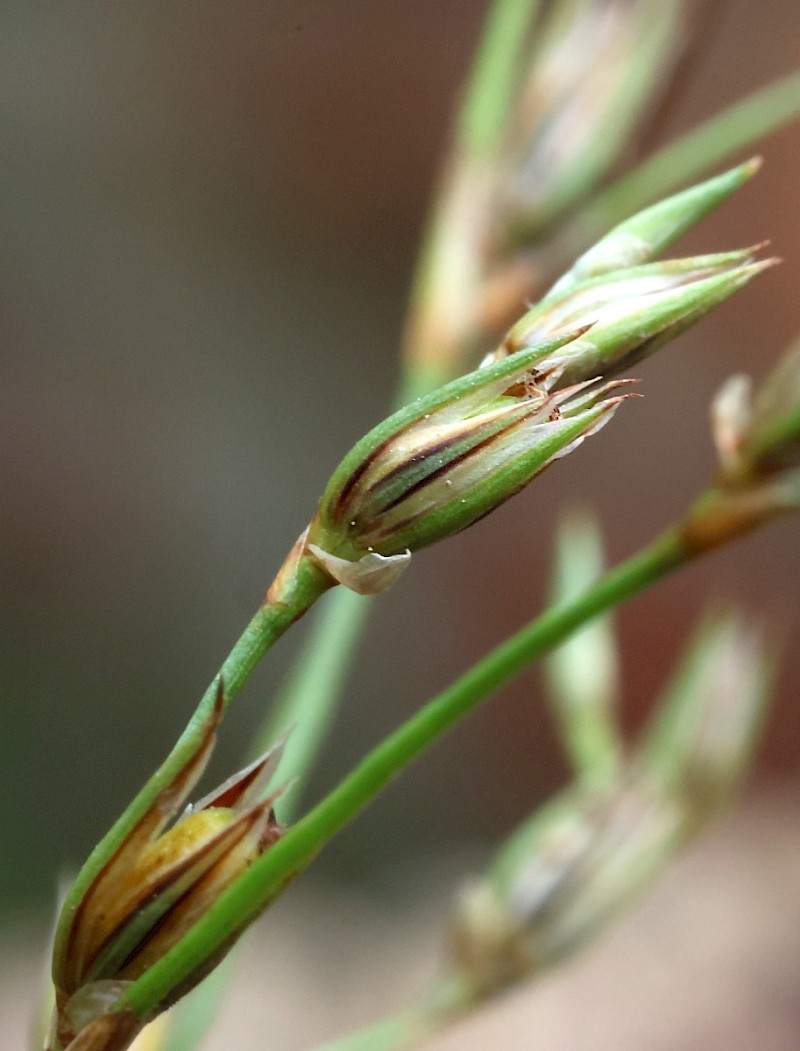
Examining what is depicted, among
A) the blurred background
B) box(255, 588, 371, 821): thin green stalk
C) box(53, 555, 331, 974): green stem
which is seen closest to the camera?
box(53, 555, 331, 974): green stem

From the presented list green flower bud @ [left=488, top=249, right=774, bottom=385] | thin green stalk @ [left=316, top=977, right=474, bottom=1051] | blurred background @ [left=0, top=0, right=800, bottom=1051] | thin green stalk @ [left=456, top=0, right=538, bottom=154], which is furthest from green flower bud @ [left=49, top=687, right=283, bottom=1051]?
blurred background @ [left=0, top=0, right=800, bottom=1051]

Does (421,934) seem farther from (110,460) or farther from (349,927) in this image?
(110,460)

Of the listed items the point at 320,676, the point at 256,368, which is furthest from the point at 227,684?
the point at 256,368

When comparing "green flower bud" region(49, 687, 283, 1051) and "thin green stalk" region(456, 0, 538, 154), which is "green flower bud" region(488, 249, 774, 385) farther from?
"thin green stalk" region(456, 0, 538, 154)

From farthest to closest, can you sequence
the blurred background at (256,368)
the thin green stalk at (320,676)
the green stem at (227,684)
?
the blurred background at (256,368), the thin green stalk at (320,676), the green stem at (227,684)

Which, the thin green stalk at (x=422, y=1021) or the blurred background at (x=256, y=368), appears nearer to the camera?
the thin green stalk at (x=422, y=1021)

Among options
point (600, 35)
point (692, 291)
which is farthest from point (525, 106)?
point (692, 291)

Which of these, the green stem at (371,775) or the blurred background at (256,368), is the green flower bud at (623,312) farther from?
the blurred background at (256,368)

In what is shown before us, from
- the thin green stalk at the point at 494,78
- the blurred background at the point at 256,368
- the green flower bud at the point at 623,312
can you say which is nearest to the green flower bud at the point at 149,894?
the green flower bud at the point at 623,312
